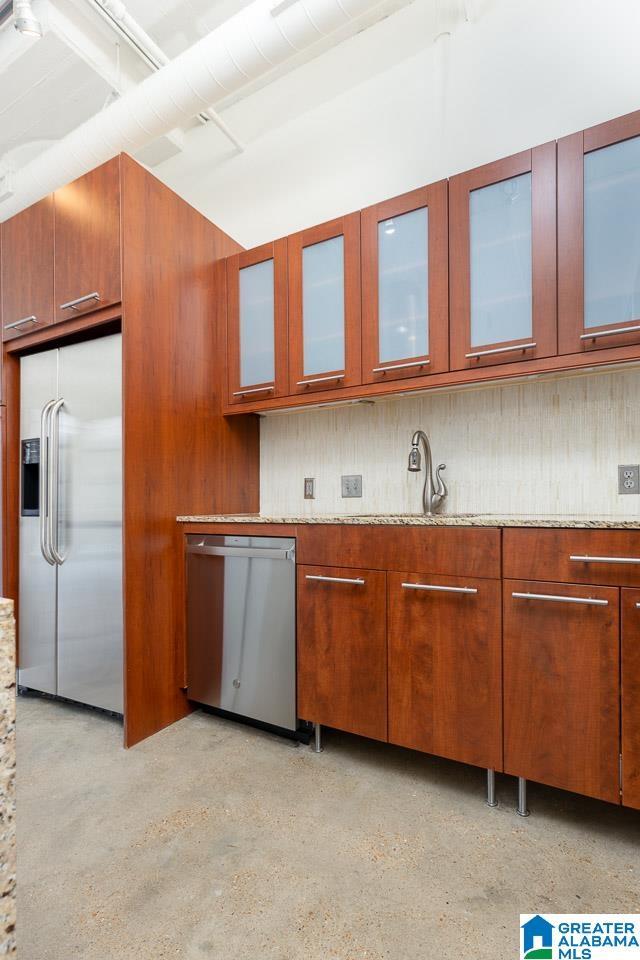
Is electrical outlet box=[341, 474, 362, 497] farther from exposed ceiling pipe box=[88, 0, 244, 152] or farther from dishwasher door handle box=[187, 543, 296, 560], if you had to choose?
exposed ceiling pipe box=[88, 0, 244, 152]

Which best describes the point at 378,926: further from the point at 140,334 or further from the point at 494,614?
the point at 140,334

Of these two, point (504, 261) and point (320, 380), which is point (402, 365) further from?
point (504, 261)

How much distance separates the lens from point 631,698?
1.30m

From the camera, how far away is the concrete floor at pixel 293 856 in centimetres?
107

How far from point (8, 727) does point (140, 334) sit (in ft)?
5.95

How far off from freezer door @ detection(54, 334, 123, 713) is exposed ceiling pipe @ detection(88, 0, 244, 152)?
60.0 inches

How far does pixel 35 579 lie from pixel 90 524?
1.80 feet

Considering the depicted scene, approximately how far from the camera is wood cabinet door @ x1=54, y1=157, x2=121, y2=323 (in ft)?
6.57

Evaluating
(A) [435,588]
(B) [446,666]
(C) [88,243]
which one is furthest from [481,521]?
(C) [88,243]

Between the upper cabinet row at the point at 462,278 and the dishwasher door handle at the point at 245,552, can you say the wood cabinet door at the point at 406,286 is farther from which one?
the dishwasher door handle at the point at 245,552

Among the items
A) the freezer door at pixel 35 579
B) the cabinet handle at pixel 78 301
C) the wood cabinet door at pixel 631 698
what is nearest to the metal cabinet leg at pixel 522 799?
the wood cabinet door at pixel 631 698

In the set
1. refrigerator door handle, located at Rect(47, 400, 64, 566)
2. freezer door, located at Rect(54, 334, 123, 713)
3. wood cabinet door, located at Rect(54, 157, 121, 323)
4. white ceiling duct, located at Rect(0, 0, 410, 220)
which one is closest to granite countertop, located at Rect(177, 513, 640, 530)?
freezer door, located at Rect(54, 334, 123, 713)

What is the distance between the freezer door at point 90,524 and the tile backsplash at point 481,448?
0.92 meters

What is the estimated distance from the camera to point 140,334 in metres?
2.04
